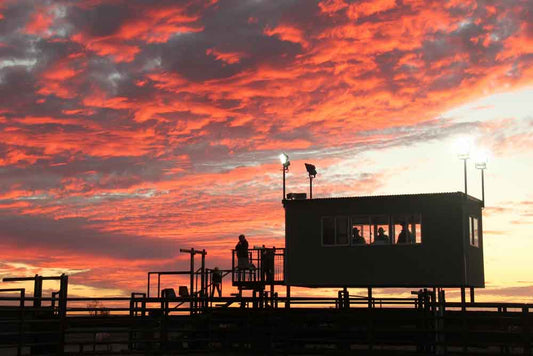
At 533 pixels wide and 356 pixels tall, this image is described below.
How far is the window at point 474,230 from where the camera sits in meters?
34.2

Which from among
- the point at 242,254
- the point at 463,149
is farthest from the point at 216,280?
the point at 463,149

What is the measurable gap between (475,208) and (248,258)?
10431 mm

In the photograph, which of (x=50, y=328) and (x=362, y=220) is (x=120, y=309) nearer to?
(x=50, y=328)

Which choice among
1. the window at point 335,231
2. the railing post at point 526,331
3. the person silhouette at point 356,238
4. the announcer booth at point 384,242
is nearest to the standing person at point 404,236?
the announcer booth at point 384,242

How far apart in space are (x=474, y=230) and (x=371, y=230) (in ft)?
16.1

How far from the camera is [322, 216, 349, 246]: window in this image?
33.8m

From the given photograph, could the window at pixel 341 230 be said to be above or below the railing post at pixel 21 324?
above

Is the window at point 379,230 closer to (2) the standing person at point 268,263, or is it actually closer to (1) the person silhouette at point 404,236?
(1) the person silhouette at point 404,236

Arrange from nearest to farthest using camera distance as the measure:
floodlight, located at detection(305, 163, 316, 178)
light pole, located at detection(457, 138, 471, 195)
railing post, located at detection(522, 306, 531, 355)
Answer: railing post, located at detection(522, 306, 531, 355)
light pole, located at detection(457, 138, 471, 195)
floodlight, located at detection(305, 163, 316, 178)

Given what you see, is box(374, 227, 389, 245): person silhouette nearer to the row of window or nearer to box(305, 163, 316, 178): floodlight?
the row of window

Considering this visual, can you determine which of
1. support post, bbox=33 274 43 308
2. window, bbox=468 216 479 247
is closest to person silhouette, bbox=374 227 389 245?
window, bbox=468 216 479 247

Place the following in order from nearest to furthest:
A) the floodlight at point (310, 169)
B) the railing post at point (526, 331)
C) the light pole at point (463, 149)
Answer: the railing post at point (526, 331)
the light pole at point (463, 149)
the floodlight at point (310, 169)

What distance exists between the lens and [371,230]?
1321 inches

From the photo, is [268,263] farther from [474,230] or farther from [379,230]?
[474,230]
